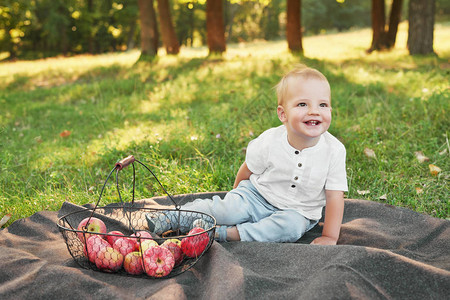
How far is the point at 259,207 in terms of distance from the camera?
10.1ft

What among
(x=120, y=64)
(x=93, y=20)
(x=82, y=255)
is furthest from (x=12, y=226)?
(x=93, y=20)

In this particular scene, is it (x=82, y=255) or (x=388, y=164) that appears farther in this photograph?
(x=388, y=164)

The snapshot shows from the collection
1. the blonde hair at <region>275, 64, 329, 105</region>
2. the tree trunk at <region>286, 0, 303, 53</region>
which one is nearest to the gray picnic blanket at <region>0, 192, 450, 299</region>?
the blonde hair at <region>275, 64, 329, 105</region>

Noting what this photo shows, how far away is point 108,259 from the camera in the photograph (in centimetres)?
236

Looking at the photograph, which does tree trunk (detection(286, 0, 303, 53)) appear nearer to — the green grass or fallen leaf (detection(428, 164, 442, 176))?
the green grass

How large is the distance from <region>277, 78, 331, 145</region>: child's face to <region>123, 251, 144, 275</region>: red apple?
1271 mm

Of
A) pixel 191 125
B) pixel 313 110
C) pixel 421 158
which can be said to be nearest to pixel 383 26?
pixel 191 125

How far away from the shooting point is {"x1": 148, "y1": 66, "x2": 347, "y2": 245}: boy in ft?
9.04

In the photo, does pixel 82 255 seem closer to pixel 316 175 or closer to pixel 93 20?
pixel 316 175

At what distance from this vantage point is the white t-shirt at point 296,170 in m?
2.89

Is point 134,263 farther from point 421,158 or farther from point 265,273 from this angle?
point 421,158

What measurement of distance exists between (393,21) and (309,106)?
13.4 meters

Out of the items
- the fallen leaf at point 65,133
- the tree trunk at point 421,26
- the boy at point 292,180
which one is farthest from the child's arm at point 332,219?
the tree trunk at point 421,26

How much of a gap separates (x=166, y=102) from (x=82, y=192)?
3.39m
